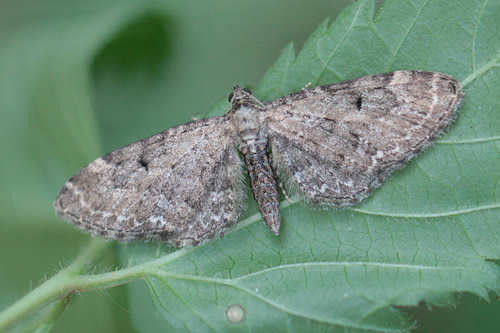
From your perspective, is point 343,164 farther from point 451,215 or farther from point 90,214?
point 90,214

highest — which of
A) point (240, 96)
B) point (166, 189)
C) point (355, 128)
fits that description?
point (240, 96)

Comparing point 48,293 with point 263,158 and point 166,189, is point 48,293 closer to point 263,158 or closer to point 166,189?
point 166,189

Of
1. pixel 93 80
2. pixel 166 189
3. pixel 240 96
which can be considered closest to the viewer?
pixel 166 189

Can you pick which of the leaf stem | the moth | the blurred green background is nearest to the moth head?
the moth

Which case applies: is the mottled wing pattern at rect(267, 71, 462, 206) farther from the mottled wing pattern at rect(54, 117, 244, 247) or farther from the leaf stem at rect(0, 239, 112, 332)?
the leaf stem at rect(0, 239, 112, 332)

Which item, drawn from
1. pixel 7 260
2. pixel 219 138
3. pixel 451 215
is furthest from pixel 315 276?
pixel 7 260

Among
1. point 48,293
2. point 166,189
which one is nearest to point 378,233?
point 166,189
